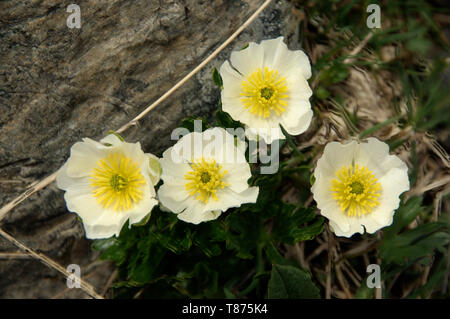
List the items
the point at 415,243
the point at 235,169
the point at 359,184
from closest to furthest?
1. the point at 235,169
2. the point at 359,184
3. the point at 415,243

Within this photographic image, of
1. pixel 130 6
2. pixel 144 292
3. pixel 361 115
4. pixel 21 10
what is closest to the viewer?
pixel 21 10

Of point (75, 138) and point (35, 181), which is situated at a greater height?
point (75, 138)

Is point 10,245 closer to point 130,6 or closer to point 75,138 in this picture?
point 75,138

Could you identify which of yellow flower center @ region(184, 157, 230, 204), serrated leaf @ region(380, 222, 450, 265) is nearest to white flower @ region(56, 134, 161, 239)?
yellow flower center @ region(184, 157, 230, 204)

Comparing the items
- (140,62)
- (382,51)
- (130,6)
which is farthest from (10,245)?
(382,51)

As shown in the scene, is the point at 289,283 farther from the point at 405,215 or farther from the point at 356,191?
the point at 405,215

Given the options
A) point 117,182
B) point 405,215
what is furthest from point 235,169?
point 405,215
